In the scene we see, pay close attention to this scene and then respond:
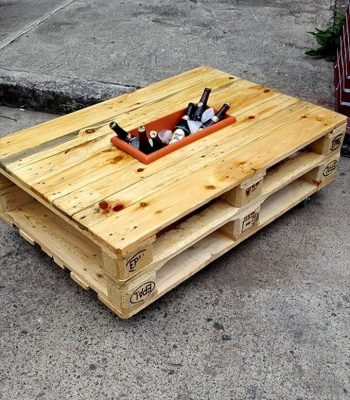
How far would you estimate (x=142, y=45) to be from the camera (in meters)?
4.36

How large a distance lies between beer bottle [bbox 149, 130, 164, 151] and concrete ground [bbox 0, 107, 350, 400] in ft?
1.91

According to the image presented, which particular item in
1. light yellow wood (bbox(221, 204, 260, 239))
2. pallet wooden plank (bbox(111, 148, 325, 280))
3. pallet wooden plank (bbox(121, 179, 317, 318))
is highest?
pallet wooden plank (bbox(111, 148, 325, 280))

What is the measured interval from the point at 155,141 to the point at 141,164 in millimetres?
223

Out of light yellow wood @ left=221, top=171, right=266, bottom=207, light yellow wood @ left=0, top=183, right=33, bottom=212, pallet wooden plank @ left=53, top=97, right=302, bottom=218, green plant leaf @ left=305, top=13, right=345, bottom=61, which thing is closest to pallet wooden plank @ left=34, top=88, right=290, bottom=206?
pallet wooden plank @ left=53, top=97, right=302, bottom=218

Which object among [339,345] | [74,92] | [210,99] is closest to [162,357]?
[339,345]

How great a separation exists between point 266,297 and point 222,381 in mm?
471

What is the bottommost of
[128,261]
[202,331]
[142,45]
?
[202,331]

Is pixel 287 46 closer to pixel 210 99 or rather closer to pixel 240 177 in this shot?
pixel 210 99

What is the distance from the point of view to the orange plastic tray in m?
2.25

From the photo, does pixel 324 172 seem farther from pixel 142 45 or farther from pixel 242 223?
pixel 142 45

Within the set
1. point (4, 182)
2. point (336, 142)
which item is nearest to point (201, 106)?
point (336, 142)

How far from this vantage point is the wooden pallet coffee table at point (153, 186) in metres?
1.96

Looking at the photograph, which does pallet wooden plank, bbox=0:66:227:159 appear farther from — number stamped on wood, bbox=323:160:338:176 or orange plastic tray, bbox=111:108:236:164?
number stamped on wood, bbox=323:160:338:176

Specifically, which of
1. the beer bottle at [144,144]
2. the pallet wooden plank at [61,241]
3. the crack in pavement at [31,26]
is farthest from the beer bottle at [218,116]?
the crack in pavement at [31,26]
